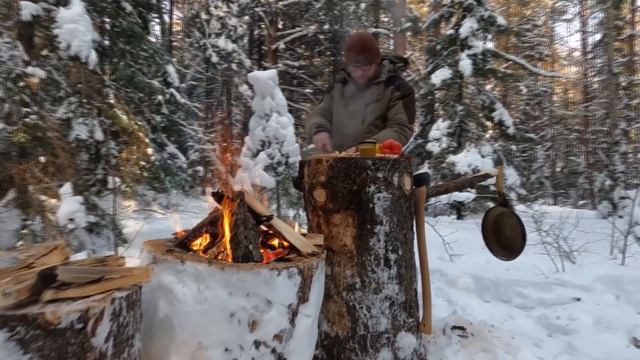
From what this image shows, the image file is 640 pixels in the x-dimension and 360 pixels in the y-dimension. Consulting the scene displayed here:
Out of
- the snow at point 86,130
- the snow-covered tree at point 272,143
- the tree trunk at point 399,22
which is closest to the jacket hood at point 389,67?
the snow at point 86,130

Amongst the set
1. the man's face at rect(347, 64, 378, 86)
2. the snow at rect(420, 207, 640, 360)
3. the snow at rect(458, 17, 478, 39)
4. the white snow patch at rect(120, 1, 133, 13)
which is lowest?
the snow at rect(420, 207, 640, 360)

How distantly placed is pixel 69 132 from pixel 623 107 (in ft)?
41.2

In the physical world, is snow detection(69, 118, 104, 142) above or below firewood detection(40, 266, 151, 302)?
above

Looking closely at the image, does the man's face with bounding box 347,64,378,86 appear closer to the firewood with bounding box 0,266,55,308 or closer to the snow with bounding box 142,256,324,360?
the snow with bounding box 142,256,324,360

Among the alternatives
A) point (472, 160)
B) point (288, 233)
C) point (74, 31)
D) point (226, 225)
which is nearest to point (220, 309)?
point (226, 225)

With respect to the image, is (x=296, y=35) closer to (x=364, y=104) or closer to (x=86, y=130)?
(x=86, y=130)

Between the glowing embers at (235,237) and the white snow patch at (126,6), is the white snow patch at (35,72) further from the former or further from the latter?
the glowing embers at (235,237)

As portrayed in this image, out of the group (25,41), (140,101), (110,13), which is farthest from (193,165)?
(25,41)

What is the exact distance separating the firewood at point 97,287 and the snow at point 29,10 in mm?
3147

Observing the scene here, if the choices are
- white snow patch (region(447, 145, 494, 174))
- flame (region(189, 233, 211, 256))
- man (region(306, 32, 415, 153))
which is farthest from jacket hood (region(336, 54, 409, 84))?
white snow patch (region(447, 145, 494, 174))

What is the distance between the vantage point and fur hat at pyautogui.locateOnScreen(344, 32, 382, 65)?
3348 mm

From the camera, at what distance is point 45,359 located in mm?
1451

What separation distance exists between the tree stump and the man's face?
2.39m

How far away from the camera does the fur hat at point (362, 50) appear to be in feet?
11.0
